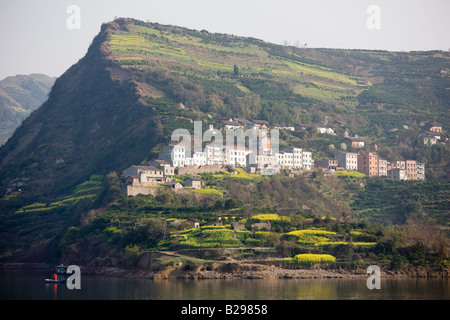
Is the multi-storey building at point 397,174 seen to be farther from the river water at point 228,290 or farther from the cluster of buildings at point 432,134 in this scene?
the river water at point 228,290

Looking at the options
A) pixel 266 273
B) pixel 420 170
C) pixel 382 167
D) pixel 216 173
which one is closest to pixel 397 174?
pixel 382 167

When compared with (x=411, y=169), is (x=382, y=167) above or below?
above

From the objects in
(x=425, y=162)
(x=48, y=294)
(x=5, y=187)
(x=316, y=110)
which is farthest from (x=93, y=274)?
(x=316, y=110)

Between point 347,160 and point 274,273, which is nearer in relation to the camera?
point 274,273

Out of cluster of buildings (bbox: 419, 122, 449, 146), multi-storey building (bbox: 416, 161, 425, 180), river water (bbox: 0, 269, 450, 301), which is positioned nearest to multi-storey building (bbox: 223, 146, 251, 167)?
multi-storey building (bbox: 416, 161, 425, 180)

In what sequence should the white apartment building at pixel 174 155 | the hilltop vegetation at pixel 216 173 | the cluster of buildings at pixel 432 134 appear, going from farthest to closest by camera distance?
the cluster of buildings at pixel 432 134
the white apartment building at pixel 174 155
the hilltop vegetation at pixel 216 173

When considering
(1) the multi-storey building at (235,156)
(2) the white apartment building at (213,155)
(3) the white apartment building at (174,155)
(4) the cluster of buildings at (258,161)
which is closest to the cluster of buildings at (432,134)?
(4) the cluster of buildings at (258,161)

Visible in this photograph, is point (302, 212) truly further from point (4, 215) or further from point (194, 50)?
point (194, 50)

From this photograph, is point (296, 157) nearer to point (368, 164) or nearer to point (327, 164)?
point (327, 164)
